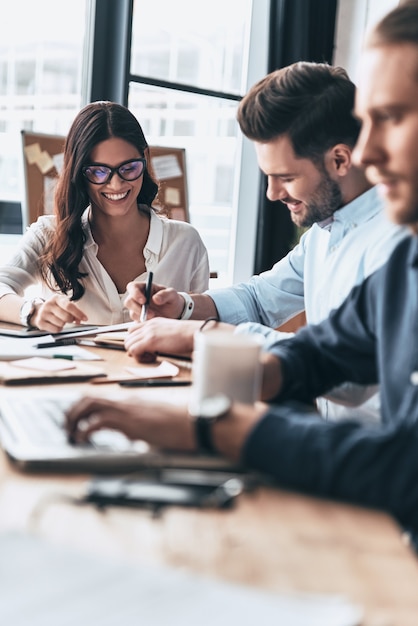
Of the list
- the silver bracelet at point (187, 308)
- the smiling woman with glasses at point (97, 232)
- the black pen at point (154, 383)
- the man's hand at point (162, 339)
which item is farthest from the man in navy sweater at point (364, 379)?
the smiling woman with glasses at point (97, 232)

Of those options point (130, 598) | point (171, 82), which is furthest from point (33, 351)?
point (171, 82)

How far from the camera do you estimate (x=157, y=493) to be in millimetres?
872

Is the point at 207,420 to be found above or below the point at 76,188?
below

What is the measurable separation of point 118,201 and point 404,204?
1479 mm

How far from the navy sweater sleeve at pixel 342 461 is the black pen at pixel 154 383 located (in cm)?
58

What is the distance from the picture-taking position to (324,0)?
441 cm

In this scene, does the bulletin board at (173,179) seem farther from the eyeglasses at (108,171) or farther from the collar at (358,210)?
the collar at (358,210)

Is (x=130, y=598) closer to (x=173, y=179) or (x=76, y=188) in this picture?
(x=76, y=188)

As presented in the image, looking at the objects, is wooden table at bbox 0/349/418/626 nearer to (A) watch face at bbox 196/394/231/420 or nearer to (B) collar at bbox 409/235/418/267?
(A) watch face at bbox 196/394/231/420

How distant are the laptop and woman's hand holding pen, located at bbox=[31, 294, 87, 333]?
879 mm

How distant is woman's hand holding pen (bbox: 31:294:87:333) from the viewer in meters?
1.96

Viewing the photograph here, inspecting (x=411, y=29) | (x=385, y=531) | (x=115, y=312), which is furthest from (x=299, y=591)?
(x=115, y=312)

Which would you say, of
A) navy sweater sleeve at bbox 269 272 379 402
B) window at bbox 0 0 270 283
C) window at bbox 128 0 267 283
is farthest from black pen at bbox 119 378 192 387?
window at bbox 128 0 267 283

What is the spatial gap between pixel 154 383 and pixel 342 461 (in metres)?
0.65
